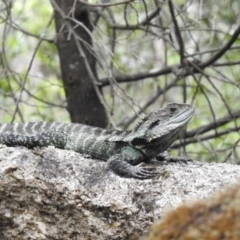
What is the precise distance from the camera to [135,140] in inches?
235

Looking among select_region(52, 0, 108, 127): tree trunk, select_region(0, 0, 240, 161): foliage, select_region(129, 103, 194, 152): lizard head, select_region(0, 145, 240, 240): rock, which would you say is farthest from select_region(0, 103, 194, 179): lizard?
select_region(52, 0, 108, 127): tree trunk

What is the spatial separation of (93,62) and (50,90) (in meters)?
4.06

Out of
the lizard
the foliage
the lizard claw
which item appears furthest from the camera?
the foliage

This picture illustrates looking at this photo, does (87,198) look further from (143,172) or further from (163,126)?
(163,126)

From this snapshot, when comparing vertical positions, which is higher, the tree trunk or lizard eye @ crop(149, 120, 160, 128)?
the tree trunk

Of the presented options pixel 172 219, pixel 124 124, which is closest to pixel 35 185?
pixel 172 219

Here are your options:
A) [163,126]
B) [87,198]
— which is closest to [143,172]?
[87,198]

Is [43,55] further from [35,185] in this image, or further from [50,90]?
[35,185]

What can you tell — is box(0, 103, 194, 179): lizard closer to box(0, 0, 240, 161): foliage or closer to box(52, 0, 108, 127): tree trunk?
box(0, 0, 240, 161): foliage

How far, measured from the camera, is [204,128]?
821 centimetres

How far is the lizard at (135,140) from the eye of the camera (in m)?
5.47

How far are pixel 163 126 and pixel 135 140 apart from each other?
0.28 metres

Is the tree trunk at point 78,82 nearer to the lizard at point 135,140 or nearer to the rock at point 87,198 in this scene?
the lizard at point 135,140

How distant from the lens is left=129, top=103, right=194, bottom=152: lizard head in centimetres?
582
